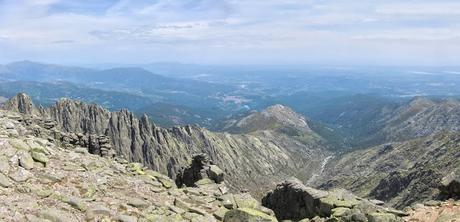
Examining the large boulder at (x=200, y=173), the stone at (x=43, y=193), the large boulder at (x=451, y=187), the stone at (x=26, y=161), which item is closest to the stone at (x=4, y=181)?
the stone at (x=43, y=193)

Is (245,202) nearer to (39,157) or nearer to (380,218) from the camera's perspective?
(380,218)

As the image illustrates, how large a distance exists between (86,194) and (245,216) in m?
14.0

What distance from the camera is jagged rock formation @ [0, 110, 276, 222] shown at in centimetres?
3759

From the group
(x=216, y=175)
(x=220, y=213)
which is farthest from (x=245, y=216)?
(x=216, y=175)

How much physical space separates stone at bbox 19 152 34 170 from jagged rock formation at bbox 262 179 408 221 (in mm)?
27267

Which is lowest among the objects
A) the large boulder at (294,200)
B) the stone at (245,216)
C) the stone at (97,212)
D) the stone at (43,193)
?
the large boulder at (294,200)

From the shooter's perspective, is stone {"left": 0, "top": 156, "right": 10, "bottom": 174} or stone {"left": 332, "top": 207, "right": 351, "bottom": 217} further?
stone {"left": 332, "top": 207, "right": 351, "bottom": 217}

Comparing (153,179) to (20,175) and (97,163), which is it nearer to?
(97,163)

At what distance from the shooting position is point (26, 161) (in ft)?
146

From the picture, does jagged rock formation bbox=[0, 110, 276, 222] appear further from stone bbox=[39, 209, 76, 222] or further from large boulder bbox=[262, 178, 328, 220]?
large boulder bbox=[262, 178, 328, 220]

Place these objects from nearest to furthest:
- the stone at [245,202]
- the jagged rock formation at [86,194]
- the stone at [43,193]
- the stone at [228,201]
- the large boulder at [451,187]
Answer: the jagged rock formation at [86,194]
the stone at [43,193]
the stone at [228,201]
the stone at [245,202]
the large boulder at [451,187]

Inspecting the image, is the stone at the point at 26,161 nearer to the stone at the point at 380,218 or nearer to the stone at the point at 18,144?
the stone at the point at 18,144

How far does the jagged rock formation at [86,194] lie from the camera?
37594 mm

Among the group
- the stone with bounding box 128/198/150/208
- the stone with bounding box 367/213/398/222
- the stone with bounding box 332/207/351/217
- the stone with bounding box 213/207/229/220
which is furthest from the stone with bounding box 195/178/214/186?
the stone with bounding box 367/213/398/222
